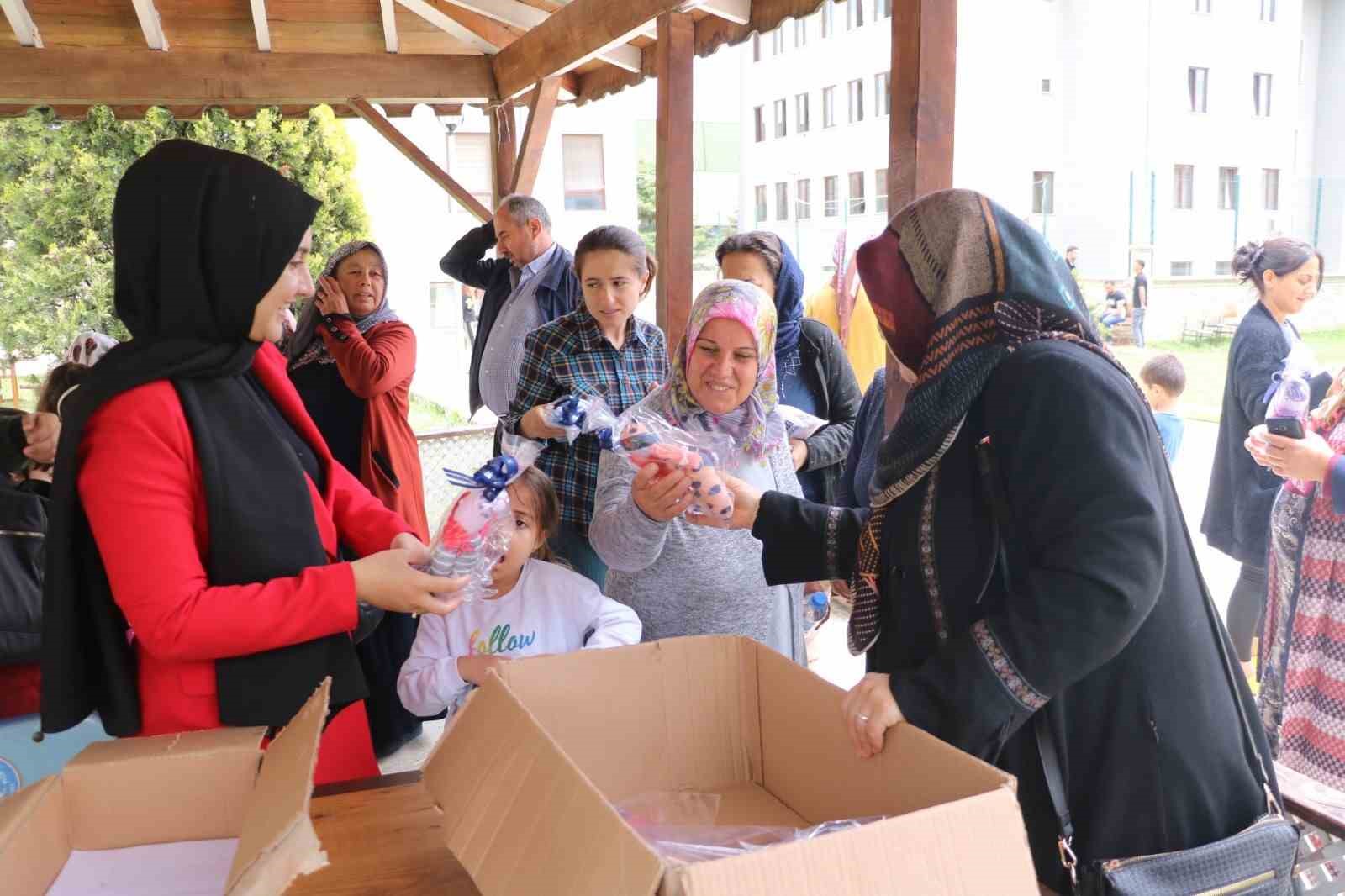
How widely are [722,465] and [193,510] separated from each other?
3.39 feet

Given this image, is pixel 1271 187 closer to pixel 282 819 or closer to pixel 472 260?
pixel 472 260

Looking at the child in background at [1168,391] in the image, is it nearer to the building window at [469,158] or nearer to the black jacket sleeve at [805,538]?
the black jacket sleeve at [805,538]

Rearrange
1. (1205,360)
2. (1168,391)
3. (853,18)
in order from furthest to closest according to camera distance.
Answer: (853,18), (1205,360), (1168,391)

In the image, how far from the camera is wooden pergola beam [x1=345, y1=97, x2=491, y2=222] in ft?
21.5

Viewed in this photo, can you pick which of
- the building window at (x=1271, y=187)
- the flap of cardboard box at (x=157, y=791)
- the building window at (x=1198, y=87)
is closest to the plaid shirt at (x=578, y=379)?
the flap of cardboard box at (x=157, y=791)

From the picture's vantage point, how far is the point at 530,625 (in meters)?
1.89

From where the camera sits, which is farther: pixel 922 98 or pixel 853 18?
pixel 853 18

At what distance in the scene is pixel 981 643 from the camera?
1074mm

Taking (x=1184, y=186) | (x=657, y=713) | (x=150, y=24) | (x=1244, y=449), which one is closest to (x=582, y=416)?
(x=657, y=713)

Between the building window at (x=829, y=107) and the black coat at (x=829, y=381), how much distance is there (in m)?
21.1

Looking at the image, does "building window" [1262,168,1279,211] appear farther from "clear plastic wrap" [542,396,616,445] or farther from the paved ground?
"clear plastic wrap" [542,396,616,445]

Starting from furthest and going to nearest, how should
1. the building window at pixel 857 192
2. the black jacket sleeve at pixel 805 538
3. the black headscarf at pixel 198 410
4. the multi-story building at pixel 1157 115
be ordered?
the building window at pixel 857 192, the multi-story building at pixel 1157 115, the black jacket sleeve at pixel 805 538, the black headscarf at pixel 198 410

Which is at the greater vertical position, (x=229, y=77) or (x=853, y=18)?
(x=853, y=18)

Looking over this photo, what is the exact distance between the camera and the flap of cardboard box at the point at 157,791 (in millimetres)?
1008
